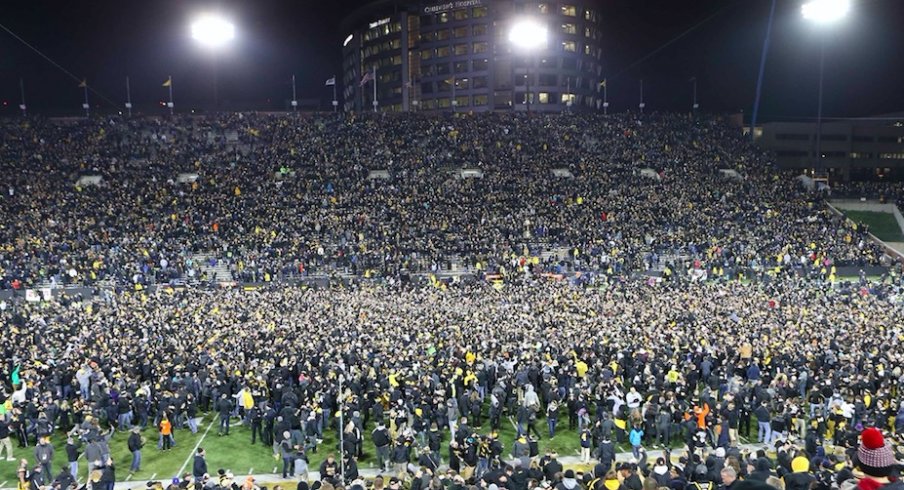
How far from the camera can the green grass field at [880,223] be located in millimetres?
53656

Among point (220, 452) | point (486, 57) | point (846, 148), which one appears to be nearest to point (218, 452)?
point (220, 452)

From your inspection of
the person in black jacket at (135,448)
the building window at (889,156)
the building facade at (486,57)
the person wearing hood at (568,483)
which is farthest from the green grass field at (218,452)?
the building facade at (486,57)

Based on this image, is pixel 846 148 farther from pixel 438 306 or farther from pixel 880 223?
pixel 438 306

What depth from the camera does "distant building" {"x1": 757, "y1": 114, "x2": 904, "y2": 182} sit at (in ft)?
268

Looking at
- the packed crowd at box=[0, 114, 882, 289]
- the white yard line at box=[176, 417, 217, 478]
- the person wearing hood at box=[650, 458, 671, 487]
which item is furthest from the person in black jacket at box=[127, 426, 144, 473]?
the packed crowd at box=[0, 114, 882, 289]

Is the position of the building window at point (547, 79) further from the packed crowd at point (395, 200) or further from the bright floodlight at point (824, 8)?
the bright floodlight at point (824, 8)

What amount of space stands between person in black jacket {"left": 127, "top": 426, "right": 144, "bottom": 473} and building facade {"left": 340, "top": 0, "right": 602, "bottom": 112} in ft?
288

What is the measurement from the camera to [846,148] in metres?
83.2

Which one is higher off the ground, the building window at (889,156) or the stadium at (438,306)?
the building window at (889,156)

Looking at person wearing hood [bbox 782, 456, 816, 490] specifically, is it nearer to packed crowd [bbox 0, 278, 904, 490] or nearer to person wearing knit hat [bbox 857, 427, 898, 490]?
packed crowd [bbox 0, 278, 904, 490]

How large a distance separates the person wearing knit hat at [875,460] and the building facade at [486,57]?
319 feet

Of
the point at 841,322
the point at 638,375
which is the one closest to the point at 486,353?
the point at 638,375

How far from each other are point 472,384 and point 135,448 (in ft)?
26.4

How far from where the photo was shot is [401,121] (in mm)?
62625
